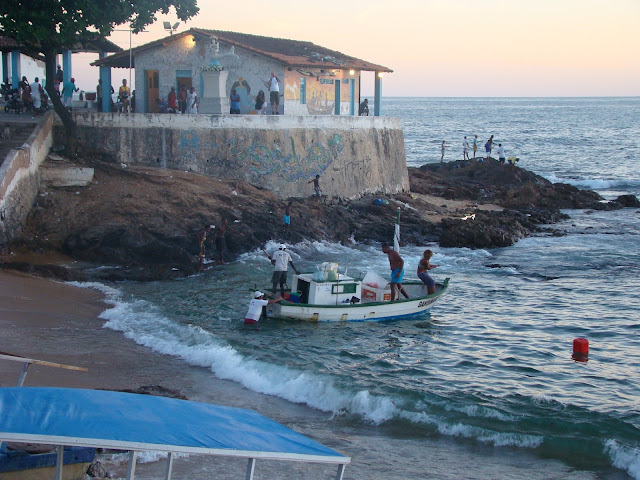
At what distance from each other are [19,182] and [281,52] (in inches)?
578

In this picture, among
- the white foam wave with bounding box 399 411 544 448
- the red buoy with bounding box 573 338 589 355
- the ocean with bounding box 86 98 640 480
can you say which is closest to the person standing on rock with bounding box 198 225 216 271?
the ocean with bounding box 86 98 640 480

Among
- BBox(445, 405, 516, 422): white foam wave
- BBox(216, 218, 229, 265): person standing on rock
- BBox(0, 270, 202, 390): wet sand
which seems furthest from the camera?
BBox(216, 218, 229, 265): person standing on rock

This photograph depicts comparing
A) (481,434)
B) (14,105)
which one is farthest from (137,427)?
(14,105)

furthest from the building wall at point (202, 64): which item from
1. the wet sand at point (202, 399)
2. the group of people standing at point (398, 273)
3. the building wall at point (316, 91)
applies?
the wet sand at point (202, 399)

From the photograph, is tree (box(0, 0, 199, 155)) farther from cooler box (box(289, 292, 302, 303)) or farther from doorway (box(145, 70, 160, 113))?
cooler box (box(289, 292, 302, 303))

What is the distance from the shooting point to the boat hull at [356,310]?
18.2 metres

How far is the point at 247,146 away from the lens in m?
28.6

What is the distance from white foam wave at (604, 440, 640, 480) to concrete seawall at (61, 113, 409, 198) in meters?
19.3

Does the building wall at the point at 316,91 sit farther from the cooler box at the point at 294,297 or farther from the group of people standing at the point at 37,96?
the cooler box at the point at 294,297

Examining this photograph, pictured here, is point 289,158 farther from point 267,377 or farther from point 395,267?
point 267,377

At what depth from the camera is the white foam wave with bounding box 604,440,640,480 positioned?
11.2 m

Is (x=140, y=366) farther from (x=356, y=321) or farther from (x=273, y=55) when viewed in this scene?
(x=273, y=55)

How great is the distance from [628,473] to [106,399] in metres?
8.05

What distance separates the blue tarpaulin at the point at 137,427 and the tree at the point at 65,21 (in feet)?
66.7
